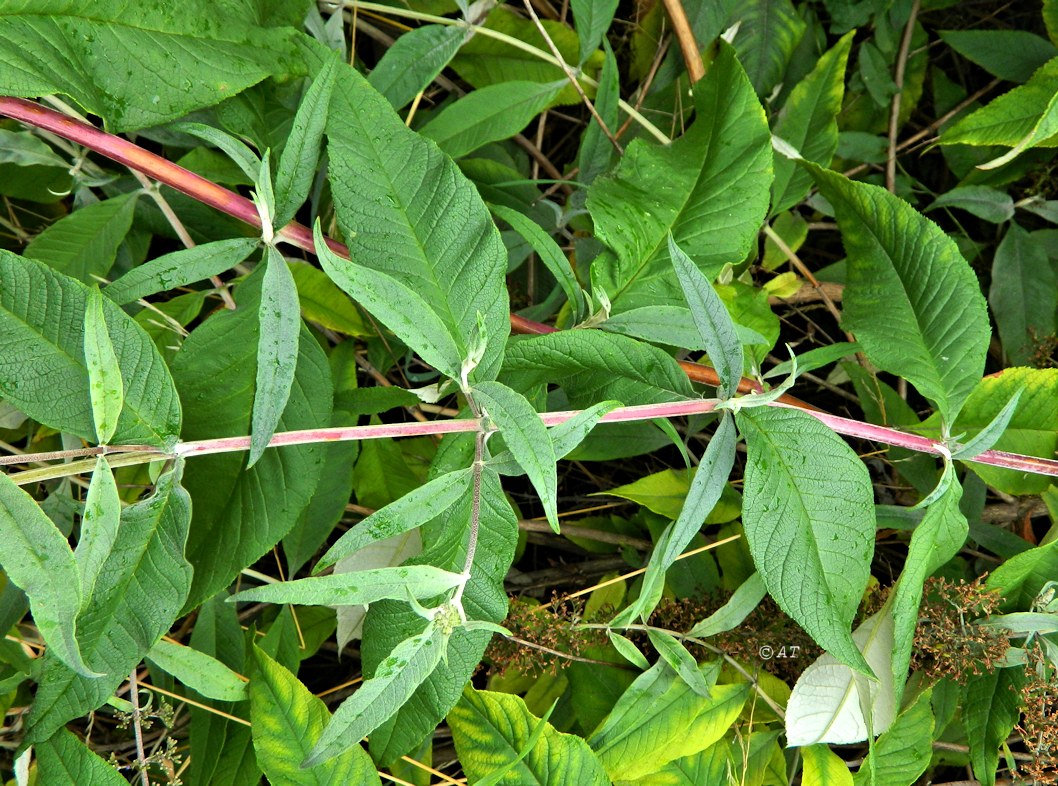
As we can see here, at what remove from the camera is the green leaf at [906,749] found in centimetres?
114

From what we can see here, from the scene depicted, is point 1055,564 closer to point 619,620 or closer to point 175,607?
point 619,620

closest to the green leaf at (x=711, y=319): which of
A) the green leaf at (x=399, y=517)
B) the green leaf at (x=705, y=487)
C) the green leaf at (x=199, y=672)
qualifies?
the green leaf at (x=705, y=487)

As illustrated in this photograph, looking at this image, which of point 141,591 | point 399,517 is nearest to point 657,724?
point 399,517

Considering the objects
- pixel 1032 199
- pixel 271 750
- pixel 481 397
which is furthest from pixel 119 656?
pixel 1032 199

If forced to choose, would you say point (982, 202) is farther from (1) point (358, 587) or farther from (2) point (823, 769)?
(1) point (358, 587)

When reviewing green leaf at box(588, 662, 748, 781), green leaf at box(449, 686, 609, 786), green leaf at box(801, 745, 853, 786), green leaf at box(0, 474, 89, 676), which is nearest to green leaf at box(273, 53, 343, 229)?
green leaf at box(0, 474, 89, 676)

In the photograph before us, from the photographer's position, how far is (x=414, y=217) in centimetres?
88

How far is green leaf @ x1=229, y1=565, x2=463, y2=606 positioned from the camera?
0.71 metres

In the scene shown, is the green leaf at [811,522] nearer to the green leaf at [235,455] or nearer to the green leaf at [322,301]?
the green leaf at [235,455]

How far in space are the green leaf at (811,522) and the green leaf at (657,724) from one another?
1.12 feet

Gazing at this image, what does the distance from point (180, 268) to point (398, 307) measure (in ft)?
0.95

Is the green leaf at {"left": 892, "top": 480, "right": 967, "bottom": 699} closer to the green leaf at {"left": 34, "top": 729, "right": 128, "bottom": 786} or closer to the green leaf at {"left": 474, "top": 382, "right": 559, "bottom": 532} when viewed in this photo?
the green leaf at {"left": 474, "top": 382, "right": 559, "bottom": 532}

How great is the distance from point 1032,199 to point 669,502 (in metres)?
0.84

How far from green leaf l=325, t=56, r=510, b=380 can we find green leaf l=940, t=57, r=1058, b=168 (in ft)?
2.65
